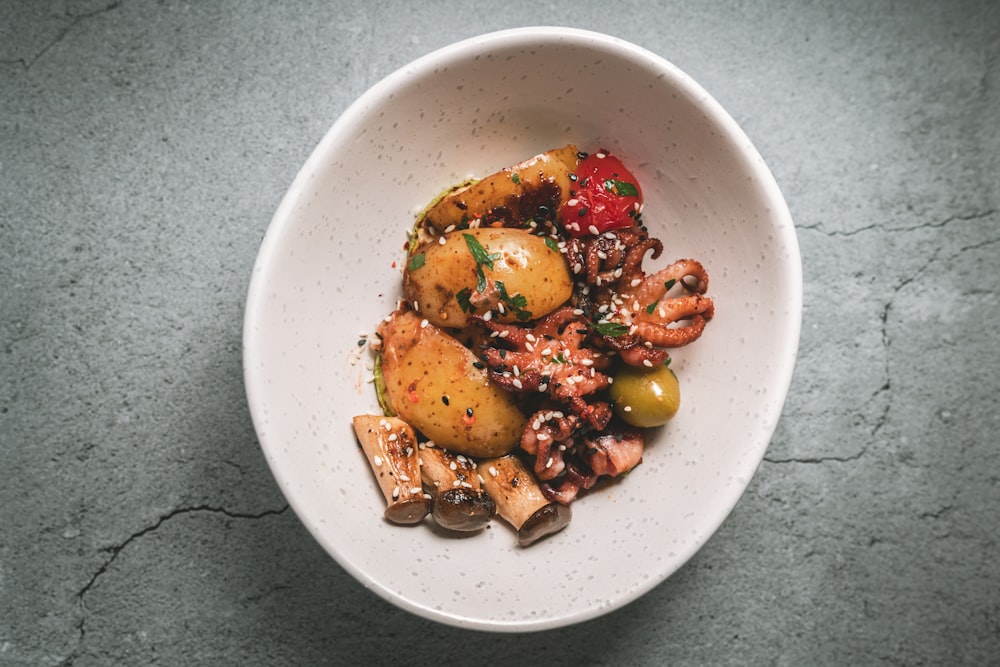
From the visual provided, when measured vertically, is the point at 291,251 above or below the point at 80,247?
above

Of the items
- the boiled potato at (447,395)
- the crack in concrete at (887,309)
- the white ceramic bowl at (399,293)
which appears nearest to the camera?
the white ceramic bowl at (399,293)

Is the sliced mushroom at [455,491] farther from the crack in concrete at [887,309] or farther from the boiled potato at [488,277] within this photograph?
the crack in concrete at [887,309]

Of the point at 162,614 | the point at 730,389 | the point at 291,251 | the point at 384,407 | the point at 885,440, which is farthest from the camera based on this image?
the point at 885,440

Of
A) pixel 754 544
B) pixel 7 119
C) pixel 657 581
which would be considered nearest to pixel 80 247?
pixel 7 119

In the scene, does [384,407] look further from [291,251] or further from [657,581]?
[657,581]

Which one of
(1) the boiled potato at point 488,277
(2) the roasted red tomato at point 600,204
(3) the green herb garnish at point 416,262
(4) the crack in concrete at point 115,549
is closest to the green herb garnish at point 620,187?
(2) the roasted red tomato at point 600,204

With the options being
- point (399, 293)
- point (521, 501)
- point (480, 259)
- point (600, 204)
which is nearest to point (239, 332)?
point (399, 293)

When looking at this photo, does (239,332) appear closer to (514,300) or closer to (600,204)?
(514,300)
